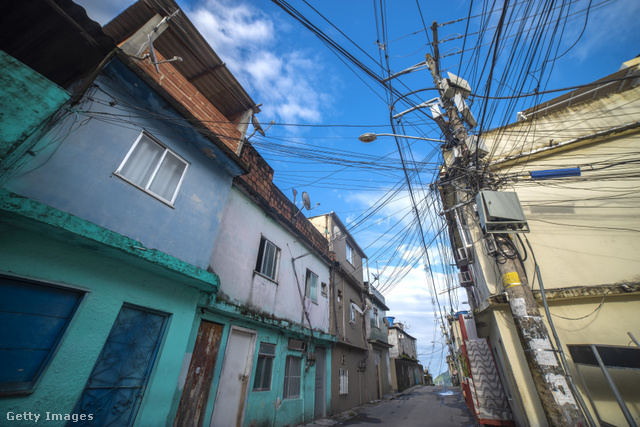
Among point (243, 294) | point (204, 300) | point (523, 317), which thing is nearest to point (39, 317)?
point (204, 300)

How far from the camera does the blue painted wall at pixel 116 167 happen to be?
3.70m

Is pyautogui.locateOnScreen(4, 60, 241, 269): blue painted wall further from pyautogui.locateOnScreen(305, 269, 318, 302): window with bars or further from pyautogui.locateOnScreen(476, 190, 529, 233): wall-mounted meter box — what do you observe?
pyautogui.locateOnScreen(476, 190, 529, 233): wall-mounted meter box

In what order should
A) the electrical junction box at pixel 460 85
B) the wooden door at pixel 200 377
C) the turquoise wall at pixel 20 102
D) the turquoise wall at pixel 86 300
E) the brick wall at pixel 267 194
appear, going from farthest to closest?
1. the brick wall at pixel 267 194
2. the electrical junction box at pixel 460 85
3. the wooden door at pixel 200 377
4. the turquoise wall at pixel 86 300
5. the turquoise wall at pixel 20 102

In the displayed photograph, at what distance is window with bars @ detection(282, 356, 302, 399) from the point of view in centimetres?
839

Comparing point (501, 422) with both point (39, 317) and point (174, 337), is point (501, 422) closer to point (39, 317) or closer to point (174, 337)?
point (174, 337)

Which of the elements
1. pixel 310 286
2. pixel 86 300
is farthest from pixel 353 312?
pixel 86 300

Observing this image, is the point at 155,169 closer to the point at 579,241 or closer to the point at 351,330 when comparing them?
the point at 579,241

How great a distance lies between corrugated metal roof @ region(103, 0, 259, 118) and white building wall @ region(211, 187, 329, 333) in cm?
292

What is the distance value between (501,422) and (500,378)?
1.31 m

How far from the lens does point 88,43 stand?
4.11 metres

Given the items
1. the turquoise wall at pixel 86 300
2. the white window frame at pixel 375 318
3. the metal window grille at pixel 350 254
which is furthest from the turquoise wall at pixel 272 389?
the white window frame at pixel 375 318

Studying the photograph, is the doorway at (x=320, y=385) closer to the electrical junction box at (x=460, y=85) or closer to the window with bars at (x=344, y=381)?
the window with bars at (x=344, y=381)

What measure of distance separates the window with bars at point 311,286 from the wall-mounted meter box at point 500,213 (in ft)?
24.9

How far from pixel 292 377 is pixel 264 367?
1800 millimetres
